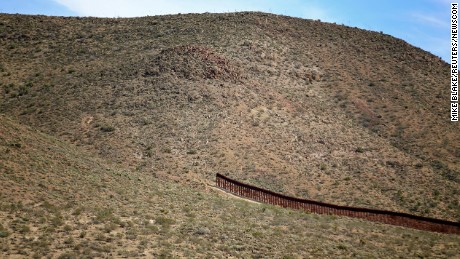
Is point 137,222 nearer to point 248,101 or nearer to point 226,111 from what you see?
point 226,111

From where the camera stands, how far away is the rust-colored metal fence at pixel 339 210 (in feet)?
105

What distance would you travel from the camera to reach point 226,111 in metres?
48.5

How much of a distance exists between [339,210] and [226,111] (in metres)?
17.9

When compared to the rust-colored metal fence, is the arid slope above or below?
above

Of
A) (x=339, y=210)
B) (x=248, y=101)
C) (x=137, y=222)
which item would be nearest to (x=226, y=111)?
(x=248, y=101)

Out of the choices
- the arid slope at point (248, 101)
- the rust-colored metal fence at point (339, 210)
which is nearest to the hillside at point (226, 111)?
the arid slope at point (248, 101)

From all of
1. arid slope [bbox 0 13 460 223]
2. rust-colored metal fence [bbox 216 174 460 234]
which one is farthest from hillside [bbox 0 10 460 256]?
rust-colored metal fence [bbox 216 174 460 234]

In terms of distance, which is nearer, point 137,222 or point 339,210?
point 137,222

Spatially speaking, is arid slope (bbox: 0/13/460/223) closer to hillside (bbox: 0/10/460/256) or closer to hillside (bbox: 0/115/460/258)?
hillside (bbox: 0/10/460/256)

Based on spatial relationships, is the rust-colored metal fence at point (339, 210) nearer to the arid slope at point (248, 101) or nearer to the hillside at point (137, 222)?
the hillside at point (137, 222)

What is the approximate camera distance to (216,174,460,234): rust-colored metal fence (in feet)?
105

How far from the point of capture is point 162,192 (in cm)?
3108

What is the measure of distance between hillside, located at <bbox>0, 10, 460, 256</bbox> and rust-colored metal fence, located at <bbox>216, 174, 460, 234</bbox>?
7.56 ft

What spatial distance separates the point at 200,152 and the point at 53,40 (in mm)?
35121
